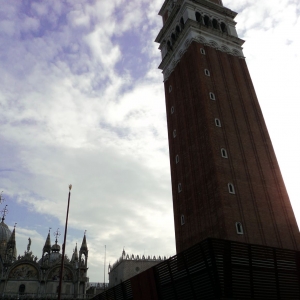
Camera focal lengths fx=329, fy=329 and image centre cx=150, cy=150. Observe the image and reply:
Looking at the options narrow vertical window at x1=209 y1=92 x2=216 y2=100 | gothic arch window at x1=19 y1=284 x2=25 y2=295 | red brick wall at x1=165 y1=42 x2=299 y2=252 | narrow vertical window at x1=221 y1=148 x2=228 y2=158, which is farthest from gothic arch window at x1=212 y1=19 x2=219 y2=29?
gothic arch window at x1=19 y1=284 x2=25 y2=295

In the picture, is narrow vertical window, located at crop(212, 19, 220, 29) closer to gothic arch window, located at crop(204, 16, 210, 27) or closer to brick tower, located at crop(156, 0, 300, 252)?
brick tower, located at crop(156, 0, 300, 252)

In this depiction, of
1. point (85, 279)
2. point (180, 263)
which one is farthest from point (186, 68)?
point (85, 279)

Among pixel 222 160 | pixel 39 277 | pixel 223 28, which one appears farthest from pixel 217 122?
pixel 39 277

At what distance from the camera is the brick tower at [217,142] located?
2909 cm

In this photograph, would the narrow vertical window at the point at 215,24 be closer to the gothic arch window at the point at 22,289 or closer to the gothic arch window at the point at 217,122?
the gothic arch window at the point at 217,122

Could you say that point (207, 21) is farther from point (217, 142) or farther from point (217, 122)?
point (217, 142)

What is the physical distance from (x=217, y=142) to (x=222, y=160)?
2.16 m

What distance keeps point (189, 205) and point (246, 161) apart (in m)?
7.22

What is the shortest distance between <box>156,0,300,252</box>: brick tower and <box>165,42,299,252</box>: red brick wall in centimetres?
9

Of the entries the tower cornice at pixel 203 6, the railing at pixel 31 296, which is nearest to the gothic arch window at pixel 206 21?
the tower cornice at pixel 203 6

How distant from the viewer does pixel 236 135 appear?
114 ft

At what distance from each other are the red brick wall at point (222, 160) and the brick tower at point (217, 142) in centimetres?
9

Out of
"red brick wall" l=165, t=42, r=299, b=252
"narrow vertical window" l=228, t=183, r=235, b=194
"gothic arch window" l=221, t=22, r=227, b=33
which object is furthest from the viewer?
"gothic arch window" l=221, t=22, r=227, b=33

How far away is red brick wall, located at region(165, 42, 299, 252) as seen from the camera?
28891 mm
